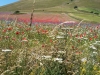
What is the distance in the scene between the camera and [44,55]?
6.86 meters

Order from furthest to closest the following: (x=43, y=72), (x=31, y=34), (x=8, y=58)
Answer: (x=31, y=34), (x=8, y=58), (x=43, y=72)

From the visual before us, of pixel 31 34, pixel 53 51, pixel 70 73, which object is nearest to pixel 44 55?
pixel 53 51

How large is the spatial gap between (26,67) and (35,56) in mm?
283

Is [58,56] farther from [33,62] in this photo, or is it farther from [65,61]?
[33,62]

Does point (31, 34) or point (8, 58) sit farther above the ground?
point (8, 58)

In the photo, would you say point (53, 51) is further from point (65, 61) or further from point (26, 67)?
point (26, 67)

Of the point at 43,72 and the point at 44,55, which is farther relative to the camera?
the point at 44,55

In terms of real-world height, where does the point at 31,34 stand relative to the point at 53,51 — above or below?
below

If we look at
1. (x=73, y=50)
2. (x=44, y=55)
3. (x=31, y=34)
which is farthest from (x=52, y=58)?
(x=31, y=34)

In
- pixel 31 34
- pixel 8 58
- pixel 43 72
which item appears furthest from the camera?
pixel 31 34

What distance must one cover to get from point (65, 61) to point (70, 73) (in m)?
0.27

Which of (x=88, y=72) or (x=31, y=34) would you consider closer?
(x=88, y=72)

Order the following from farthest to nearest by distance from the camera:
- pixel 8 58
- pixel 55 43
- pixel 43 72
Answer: pixel 55 43, pixel 8 58, pixel 43 72

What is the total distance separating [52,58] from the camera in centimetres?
671
